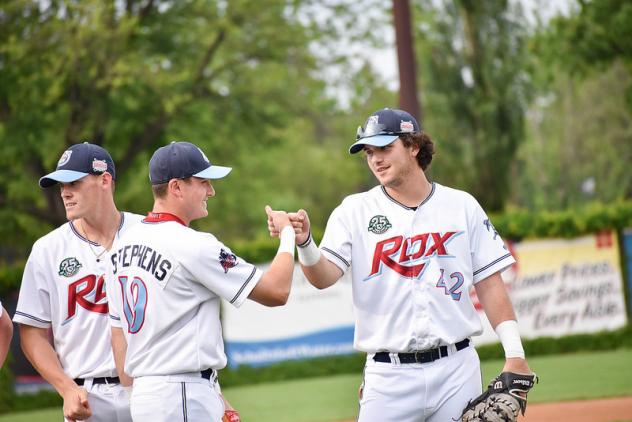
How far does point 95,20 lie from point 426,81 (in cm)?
892

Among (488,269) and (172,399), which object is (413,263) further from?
(172,399)

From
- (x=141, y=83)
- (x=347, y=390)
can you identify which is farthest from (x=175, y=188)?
(x=141, y=83)

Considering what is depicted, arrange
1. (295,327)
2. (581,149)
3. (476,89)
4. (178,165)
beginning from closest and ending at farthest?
(178,165), (295,327), (476,89), (581,149)

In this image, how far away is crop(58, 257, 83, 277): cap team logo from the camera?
193 inches

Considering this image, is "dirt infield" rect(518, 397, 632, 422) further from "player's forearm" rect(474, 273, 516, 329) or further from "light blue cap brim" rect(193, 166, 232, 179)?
"light blue cap brim" rect(193, 166, 232, 179)

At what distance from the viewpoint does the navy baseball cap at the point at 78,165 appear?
484cm

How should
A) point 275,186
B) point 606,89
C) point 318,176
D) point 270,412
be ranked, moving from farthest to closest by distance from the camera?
point 318,176, point 275,186, point 606,89, point 270,412

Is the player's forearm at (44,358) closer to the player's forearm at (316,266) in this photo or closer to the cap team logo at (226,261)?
the cap team logo at (226,261)

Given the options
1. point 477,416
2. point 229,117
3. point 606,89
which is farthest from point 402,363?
point 606,89

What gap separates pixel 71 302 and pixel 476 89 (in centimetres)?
1832

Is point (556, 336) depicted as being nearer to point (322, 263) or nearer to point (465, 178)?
point (465, 178)

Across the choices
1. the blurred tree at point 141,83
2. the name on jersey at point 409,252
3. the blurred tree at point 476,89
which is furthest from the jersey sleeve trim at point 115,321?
the blurred tree at point 476,89

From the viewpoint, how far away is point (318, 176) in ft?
142

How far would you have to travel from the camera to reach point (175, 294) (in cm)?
422
